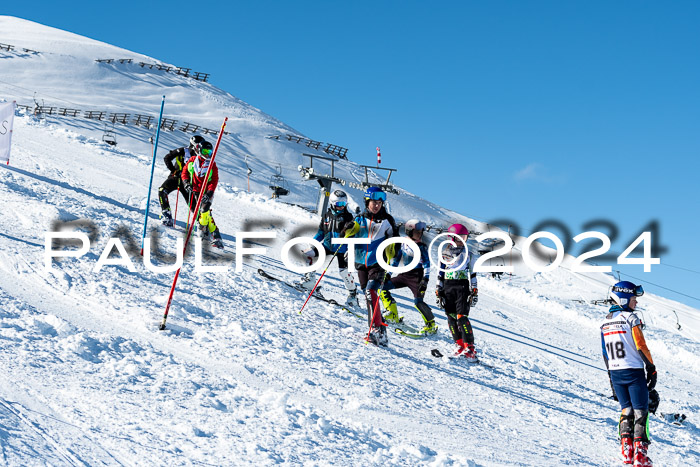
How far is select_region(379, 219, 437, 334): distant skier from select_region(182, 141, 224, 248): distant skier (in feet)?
11.9

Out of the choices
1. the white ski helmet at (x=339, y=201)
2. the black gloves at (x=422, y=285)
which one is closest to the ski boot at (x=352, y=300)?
the black gloves at (x=422, y=285)

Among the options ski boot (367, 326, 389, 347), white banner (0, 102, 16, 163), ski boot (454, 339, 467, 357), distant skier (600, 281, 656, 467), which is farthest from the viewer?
white banner (0, 102, 16, 163)

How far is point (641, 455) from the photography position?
6086 mm

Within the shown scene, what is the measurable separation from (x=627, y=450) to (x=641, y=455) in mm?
224

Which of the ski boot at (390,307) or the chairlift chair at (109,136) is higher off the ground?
the chairlift chair at (109,136)

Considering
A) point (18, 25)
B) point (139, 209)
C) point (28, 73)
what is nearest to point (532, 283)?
point (139, 209)

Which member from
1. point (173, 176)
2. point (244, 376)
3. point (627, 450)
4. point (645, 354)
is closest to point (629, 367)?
point (645, 354)

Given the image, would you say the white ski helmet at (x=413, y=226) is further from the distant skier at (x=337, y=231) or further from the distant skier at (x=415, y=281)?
the distant skier at (x=337, y=231)

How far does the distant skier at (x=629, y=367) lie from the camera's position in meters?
6.31

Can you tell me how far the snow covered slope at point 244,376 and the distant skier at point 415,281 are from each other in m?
0.51

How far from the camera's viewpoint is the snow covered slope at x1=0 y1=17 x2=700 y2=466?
4.56 metres

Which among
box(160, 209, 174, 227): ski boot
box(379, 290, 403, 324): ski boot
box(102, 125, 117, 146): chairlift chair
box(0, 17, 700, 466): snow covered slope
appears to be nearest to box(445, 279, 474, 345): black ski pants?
box(0, 17, 700, 466): snow covered slope

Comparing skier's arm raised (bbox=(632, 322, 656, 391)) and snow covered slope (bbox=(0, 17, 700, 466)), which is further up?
skier's arm raised (bbox=(632, 322, 656, 391))

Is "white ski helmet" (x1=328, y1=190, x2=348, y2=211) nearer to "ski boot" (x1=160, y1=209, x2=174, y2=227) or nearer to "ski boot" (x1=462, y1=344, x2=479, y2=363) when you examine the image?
"ski boot" (x1=462, y1=344, x2=479, y2=363)
